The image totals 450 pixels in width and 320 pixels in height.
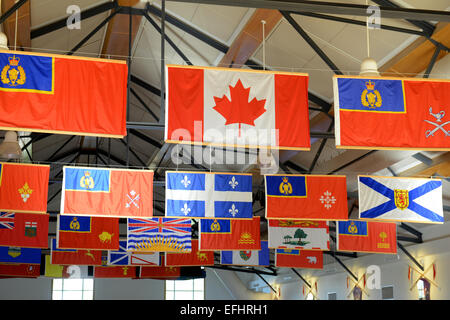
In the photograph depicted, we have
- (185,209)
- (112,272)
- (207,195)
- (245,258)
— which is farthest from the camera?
(112,272)

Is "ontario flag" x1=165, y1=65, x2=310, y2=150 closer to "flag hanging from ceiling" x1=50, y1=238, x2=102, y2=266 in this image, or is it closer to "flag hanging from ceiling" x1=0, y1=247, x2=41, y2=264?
"flag hanging from ceiling" x1=50, y1=238, x2=102, y2=266

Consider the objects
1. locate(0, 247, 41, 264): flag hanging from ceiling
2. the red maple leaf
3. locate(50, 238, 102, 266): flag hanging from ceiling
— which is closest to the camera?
the red maple leaf

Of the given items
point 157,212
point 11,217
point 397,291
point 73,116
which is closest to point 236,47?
point 73,116

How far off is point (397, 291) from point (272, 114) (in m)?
16.2

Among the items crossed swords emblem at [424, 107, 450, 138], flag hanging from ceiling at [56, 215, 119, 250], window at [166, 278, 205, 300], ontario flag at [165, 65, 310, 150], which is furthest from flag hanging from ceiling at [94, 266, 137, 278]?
crossed swords emblem at [424, 107, 450, 138]

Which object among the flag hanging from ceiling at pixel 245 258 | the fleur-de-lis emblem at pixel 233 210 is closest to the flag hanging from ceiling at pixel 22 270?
the flag hanging from ceiling at pixel 245 258

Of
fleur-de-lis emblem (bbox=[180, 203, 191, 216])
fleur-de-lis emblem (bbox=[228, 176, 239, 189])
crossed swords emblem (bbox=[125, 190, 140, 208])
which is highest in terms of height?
fleur-de-lis emblem (bbox=[228, 176, 239, 189])

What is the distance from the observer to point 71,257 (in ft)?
73.5

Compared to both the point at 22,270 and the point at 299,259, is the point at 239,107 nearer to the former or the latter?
the point at 299,259

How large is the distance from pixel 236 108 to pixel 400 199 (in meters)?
6.45

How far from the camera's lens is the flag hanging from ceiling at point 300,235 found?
1883 cm

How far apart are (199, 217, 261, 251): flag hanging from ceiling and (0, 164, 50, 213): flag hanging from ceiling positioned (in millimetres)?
5920

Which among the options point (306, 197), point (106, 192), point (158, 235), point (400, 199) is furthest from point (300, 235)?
point (106, 192)

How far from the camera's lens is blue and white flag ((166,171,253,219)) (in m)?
15.8
